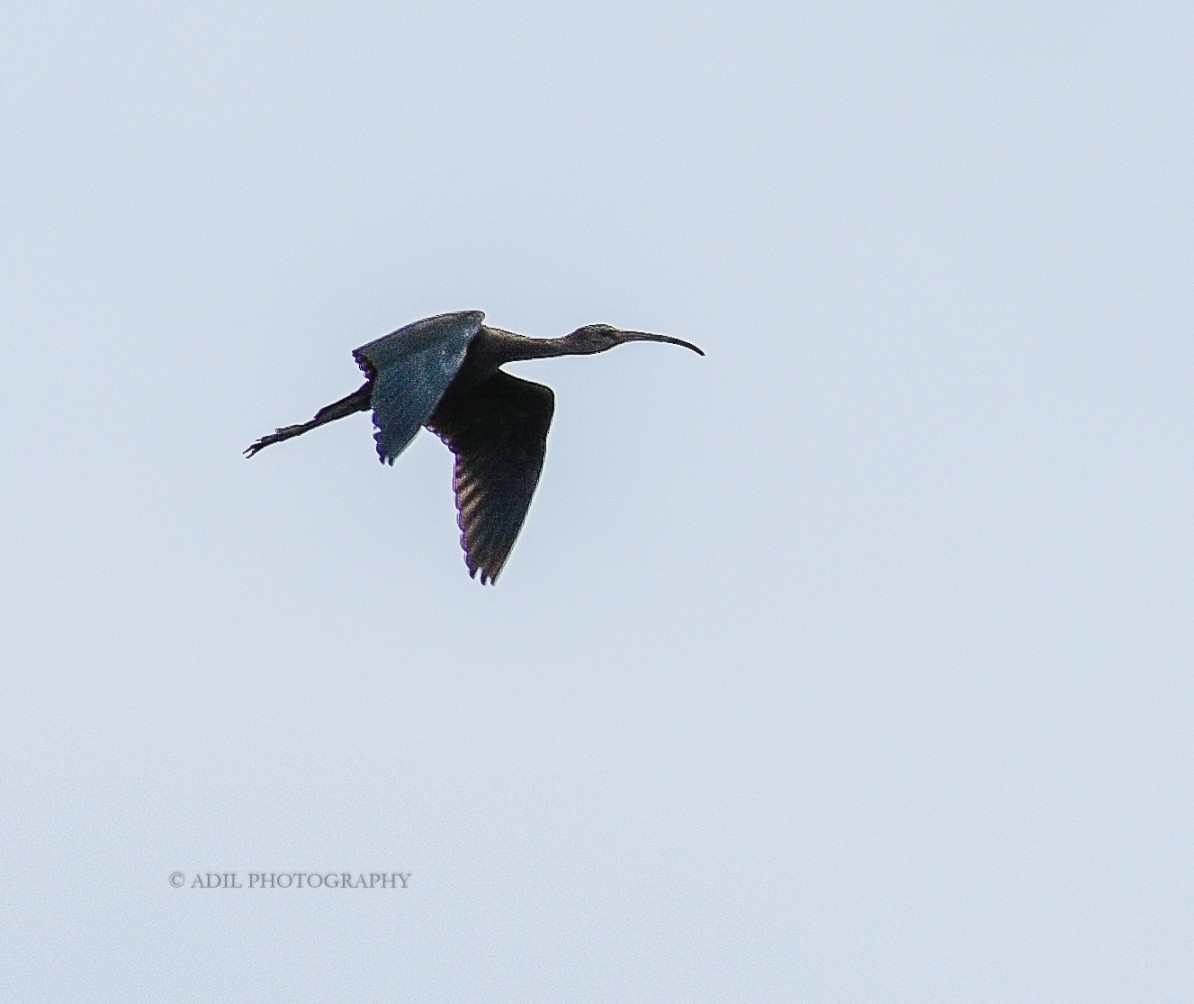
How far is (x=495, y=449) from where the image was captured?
23562 millimetres

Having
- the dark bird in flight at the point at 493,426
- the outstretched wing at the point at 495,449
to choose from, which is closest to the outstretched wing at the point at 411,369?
the dark bird in flight at the point at 493,426

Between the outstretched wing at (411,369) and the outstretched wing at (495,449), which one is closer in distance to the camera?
the outstretched wing at (411,369)

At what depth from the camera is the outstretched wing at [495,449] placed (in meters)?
23.2

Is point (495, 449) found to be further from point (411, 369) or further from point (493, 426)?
point (411, 369)

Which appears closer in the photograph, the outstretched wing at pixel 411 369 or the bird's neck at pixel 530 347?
the outstretched wing at pixel 411 369

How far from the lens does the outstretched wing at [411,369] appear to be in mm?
19344

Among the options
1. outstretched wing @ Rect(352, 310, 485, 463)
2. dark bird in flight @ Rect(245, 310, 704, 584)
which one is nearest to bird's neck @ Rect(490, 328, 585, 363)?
dark bird in flight @ Rect(245, 310, 704, 584)

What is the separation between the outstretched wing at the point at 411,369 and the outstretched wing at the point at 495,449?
6.69ft

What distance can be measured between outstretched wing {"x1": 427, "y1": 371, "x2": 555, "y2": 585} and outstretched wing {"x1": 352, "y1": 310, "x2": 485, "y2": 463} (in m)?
2.04

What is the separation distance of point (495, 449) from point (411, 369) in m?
3.40

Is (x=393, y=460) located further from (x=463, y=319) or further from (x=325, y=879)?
(x=325, y=879)

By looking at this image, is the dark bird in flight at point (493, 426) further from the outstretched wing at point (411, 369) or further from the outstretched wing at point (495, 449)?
the outstretched wing at point (411, 369)

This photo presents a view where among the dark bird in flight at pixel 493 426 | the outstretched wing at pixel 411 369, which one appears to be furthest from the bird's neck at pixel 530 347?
the outstretched wing at pixel 411 369

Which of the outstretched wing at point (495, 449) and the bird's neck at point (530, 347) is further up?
the bird's neck at point (530, 347)
